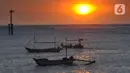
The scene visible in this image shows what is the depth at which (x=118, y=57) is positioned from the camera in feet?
109

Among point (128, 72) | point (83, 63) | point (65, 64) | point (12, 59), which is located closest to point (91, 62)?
point (83, 63)

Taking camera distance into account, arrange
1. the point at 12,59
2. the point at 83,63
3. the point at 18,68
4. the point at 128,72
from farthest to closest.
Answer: the point at 12,59
the point at 83,63
the point at 18,68
the point at 128,72

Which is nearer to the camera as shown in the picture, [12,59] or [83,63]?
[83,63]

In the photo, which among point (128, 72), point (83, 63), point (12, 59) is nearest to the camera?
point (128, 72)

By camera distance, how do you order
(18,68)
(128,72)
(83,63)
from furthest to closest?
(83,63) → (18,68) → (128,72)

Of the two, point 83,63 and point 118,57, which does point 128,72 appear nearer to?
point 83,63

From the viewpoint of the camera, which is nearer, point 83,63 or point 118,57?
point 83,63

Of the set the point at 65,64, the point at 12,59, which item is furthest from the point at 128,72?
the point at 12,59

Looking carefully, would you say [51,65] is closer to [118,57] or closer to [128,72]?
[128,72]

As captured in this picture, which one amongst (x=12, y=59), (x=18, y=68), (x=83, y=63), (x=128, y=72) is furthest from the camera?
(x=12, y=59)

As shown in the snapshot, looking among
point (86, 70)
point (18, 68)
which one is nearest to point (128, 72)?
point (86, 70)

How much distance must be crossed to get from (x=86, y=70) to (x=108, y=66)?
2381 millimetres

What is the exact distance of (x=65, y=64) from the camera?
27281 mm

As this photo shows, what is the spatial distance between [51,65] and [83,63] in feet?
8.55
